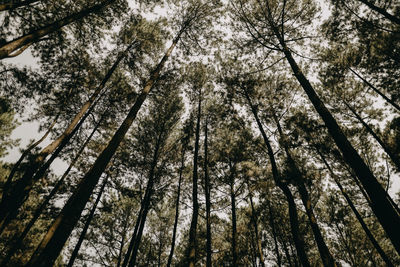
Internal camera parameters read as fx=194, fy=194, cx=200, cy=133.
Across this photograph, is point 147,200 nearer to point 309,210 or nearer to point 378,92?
point 309,210

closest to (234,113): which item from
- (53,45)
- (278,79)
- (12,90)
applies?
(278,79)

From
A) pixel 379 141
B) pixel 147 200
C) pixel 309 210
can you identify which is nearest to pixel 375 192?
pixel 309 210

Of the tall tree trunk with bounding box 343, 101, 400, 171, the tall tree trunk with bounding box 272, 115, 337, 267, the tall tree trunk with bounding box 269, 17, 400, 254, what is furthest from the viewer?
the tall tree trunk with bounding box 343, 101, 400, 171

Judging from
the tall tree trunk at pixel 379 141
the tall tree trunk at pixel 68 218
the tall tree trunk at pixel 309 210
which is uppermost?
the tall tree trunk at pixel 379 141

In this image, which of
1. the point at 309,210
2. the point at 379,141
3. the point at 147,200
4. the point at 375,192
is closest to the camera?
the point at 375,192

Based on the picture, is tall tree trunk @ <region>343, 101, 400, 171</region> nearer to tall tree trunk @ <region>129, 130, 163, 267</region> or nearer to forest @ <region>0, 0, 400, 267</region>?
forest @ <region>0, 0, 400, 267</region>

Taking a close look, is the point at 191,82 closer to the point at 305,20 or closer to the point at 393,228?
the point at 305,20

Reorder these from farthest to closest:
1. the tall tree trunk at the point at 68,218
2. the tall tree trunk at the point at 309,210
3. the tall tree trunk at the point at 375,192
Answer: the tall tree trunk at the point at 309,210 → the tall tree trunk at the point at 375,192 → the tall tree trunk at the point at 68,218

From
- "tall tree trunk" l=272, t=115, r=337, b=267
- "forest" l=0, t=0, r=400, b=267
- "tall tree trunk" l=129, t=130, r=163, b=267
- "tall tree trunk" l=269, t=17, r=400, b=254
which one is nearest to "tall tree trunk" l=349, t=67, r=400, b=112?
"forest" l=0, t=0, r=400, b=267

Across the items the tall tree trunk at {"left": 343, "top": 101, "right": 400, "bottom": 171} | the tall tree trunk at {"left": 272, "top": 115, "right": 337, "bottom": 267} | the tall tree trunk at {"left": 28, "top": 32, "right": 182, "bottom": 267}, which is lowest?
the tall tree trunk at {"left": 28, "top": 32, "right": 182, "bottom": 267}

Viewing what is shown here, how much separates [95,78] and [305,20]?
38.5 feet

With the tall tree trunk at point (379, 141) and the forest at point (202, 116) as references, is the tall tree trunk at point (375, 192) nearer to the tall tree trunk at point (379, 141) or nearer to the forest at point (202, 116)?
the forest at point (202, 116)

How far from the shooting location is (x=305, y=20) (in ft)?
30.2

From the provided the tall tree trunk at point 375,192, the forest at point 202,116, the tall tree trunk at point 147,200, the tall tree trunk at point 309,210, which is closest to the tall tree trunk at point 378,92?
the forest at point 202,116
